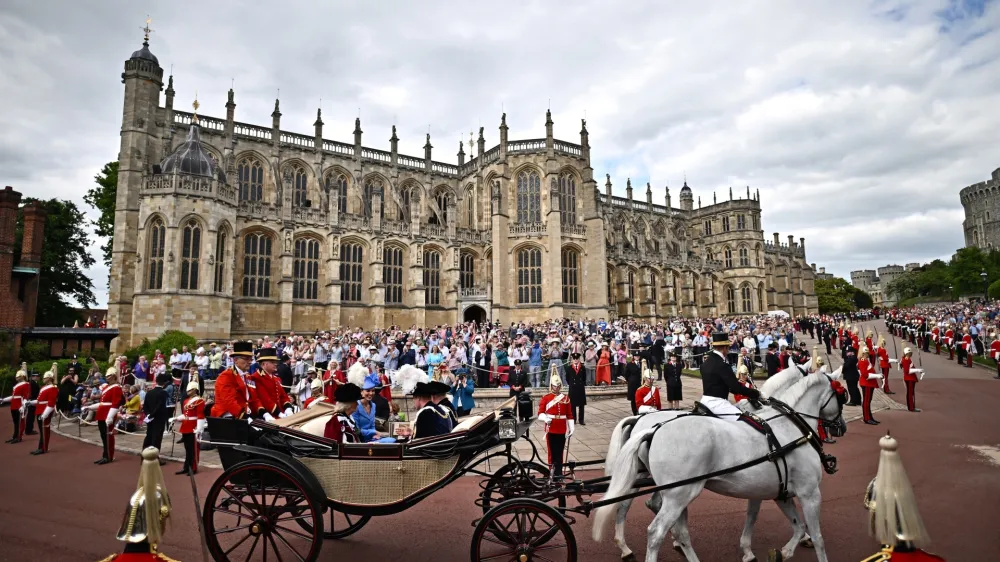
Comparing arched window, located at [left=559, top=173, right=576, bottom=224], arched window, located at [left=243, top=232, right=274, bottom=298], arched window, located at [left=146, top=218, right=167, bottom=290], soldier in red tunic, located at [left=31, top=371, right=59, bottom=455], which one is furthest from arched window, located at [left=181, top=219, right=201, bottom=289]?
arched window, located at [left=559, top=173, right=576, bottom=224]

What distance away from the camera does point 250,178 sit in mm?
34000

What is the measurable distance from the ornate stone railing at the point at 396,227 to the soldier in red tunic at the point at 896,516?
1350 inches

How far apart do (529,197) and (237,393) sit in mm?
33883

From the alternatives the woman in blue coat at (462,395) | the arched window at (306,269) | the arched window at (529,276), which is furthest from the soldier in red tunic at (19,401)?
the arched window at (529,276)

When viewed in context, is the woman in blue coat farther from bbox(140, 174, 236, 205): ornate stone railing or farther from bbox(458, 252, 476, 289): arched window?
bbox(458, 252, 476, 289): arched window

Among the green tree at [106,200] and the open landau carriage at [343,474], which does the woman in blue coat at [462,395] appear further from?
the green tree at [106,200]

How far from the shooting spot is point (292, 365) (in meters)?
18.4

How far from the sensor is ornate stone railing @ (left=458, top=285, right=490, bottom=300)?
36.6 meters

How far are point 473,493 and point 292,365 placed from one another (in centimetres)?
1262

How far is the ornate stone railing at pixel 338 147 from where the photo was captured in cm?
3750

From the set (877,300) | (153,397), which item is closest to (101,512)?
(153,397)

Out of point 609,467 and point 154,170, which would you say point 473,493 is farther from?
point 154,170

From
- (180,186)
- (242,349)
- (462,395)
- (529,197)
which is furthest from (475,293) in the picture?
(242,349)

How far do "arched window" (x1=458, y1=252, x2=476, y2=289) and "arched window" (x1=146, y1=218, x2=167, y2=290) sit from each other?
18.9 m
